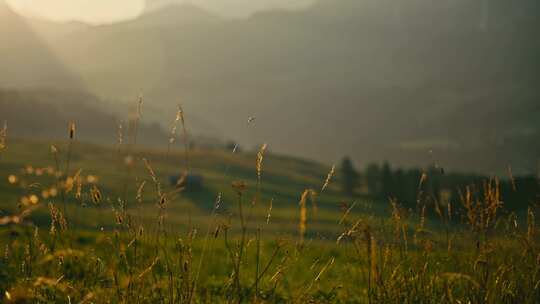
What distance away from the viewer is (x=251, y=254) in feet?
41.0

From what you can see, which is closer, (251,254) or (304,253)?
(304,253)

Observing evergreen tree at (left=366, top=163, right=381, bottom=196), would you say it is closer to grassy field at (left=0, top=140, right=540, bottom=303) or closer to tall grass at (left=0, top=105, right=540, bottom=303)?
grassy field at (left=0, top=140, right=540, bottom=303)

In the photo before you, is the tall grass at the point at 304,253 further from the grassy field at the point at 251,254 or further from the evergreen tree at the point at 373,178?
the evergreen tree at the point at 373,178

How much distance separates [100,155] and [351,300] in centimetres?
15078

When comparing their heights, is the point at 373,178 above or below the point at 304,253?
below

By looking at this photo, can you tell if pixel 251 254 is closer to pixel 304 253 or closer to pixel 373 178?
pixel 304 253

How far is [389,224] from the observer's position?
17.5 ft

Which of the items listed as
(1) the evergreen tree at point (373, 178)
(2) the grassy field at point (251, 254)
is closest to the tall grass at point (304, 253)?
(2) the grassy field at point (251, 254)

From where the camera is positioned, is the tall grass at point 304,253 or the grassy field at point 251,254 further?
the tall grass at point 304,253

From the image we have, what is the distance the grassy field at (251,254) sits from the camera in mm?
3740

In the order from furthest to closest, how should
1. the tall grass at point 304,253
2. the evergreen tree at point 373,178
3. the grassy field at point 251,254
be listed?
the evergreen tree at point 373,178, the tall grass at point 304,253, the grassy field at point 251,254

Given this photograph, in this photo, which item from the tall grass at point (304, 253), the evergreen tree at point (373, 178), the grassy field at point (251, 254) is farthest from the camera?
the evergreen tree at point (373, 178)

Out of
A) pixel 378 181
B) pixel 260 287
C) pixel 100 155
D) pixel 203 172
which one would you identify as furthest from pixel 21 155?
pixel 260 287

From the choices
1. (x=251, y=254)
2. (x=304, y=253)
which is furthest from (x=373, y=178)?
(x=304, y=253)
